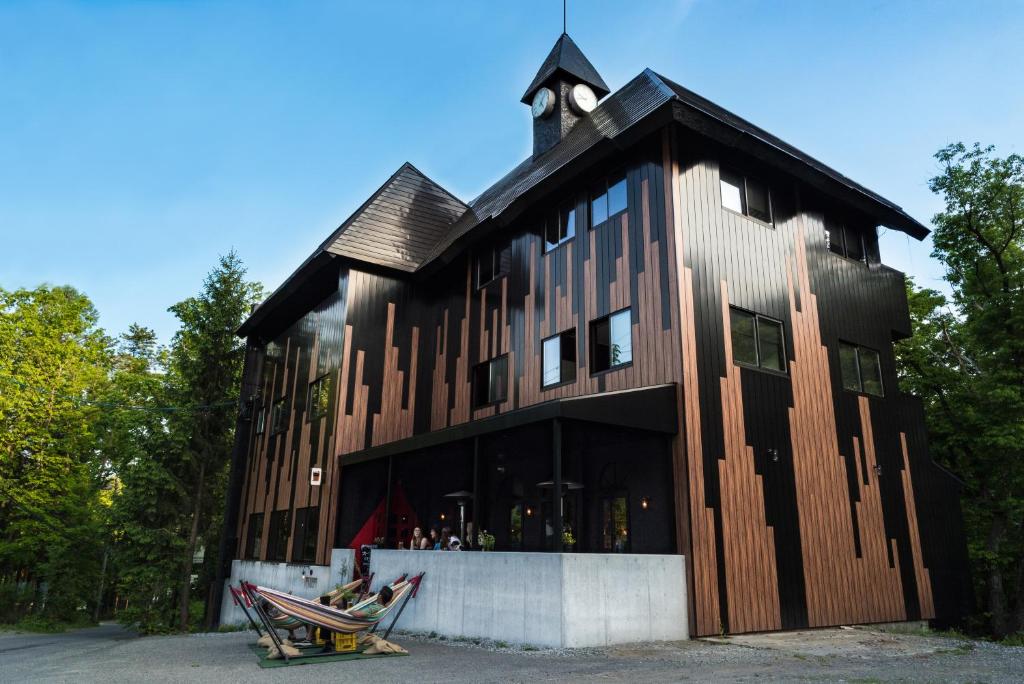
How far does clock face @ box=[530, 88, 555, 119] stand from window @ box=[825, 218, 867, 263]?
29.5 feet

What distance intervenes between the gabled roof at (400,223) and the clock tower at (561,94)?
371 cm

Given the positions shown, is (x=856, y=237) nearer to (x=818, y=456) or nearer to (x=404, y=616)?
(x=818, y=456)

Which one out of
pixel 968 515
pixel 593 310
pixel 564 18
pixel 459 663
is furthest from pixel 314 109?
pixel 968 515

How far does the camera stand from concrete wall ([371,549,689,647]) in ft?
31.4

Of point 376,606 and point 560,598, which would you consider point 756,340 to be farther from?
point 376,606

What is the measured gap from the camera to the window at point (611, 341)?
A: 1334 centimetres

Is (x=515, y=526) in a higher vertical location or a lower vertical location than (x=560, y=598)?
higher

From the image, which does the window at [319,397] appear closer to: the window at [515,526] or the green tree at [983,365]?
the window at [515,526]

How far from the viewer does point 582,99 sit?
68.6 feet

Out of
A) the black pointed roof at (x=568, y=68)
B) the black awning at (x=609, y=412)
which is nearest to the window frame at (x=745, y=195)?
the black awning at (x=609, y=412)

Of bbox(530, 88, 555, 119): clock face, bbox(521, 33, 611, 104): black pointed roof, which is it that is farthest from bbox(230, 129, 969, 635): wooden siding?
bbox(521, 33, 611, 104): black pointed roof

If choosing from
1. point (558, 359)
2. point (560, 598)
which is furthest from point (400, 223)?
point (560, 598)

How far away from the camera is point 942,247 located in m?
22.6

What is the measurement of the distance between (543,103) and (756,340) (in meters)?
11.3
